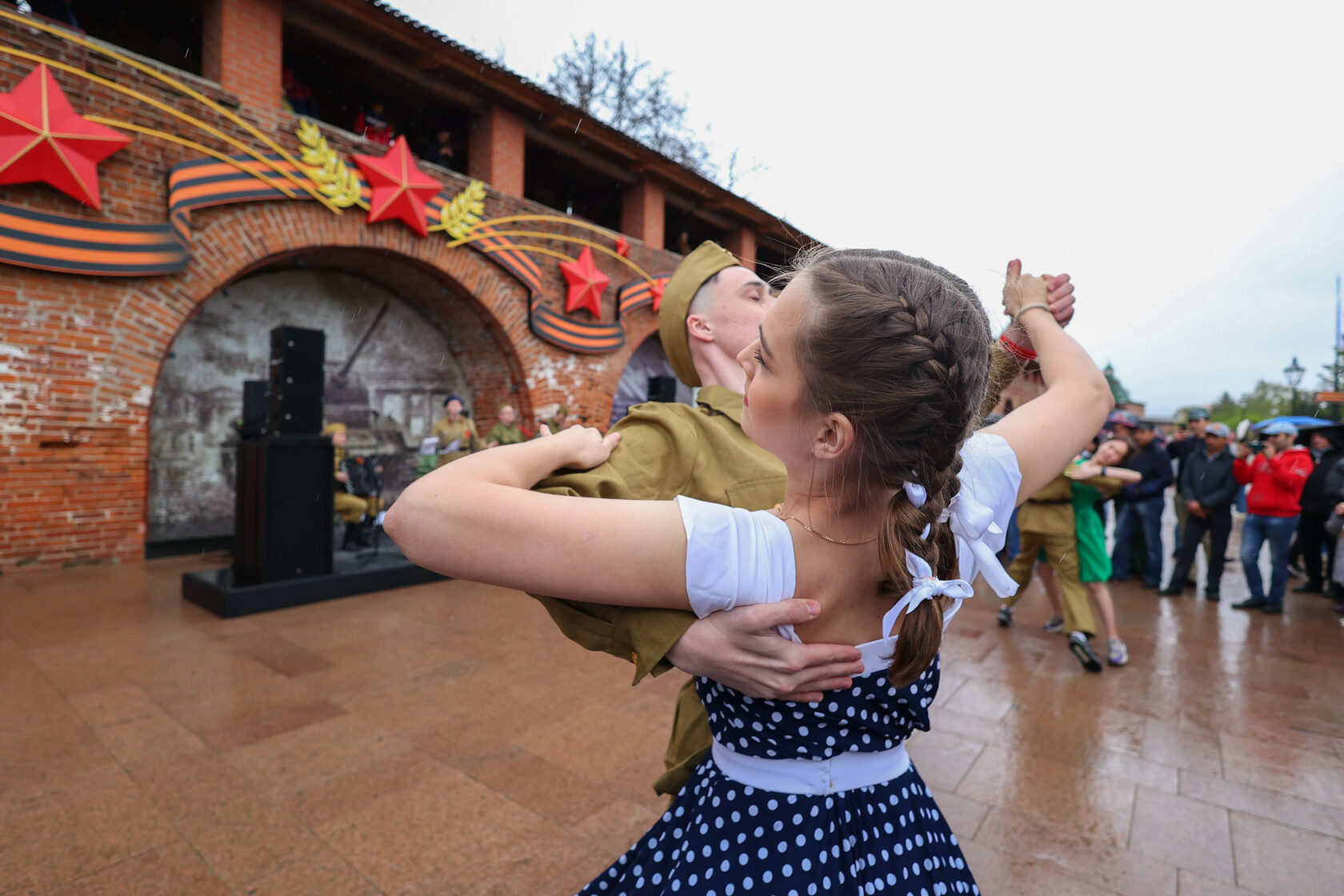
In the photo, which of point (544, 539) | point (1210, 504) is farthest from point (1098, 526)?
point (544, 539)

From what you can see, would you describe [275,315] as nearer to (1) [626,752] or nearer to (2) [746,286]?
(1) [626,752]

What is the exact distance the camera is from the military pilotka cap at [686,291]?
1378mm

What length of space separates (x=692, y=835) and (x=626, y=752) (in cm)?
218

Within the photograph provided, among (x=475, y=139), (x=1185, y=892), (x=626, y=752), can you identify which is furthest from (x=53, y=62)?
(x=1185, y=892)

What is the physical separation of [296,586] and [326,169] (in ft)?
16.3

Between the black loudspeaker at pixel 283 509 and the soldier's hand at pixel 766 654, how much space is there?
5486 mm

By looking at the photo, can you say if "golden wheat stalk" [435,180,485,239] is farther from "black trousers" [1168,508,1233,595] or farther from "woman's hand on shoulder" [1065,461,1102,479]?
"black trousers" [1168,508,1233,595]

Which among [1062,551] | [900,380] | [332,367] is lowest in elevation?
[1062,551]

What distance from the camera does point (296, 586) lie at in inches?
210

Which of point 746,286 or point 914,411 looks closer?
point 914,411

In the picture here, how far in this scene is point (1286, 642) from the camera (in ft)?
16.9

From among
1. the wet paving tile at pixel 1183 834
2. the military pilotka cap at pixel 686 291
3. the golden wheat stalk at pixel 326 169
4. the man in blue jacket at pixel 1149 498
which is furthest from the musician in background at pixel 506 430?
the military pilotka cap at pixel 686 291

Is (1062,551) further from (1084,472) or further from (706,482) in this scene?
(706,482)

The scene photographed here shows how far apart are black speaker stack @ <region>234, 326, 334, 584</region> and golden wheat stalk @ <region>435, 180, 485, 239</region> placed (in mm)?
3624
